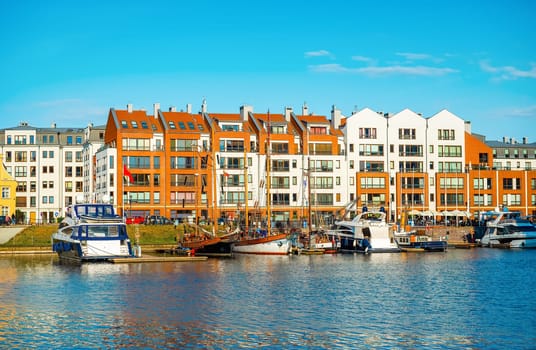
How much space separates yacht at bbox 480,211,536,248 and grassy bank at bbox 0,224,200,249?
157ft

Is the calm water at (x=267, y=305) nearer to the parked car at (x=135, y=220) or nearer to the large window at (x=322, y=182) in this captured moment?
the parked car at (x=135, y=220)

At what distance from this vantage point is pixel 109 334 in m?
43.6

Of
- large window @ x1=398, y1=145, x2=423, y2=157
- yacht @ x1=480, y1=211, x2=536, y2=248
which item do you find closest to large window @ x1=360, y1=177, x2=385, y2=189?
large window @ x1=398, y1=145, x2=423, y2=157

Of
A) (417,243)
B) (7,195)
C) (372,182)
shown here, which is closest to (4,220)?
(7,195)

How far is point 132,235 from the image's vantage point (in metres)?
109

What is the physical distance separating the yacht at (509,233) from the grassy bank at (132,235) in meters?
47.8

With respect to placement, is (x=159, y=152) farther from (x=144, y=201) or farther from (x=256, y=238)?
(x=256, y=238)

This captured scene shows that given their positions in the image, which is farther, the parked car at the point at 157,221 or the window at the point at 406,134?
the window at the point at 406,134

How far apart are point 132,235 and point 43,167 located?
5098 cm

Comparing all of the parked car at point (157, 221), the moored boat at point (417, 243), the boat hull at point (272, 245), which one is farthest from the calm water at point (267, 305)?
the parked car at point (157, 221)

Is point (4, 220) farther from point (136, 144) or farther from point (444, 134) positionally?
point (444, 134)

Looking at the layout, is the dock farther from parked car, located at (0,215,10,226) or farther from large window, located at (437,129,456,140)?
large window, located at (437,129,456,140)

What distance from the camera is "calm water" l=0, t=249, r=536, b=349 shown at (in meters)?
42.3

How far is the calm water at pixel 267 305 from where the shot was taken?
4234 cm
